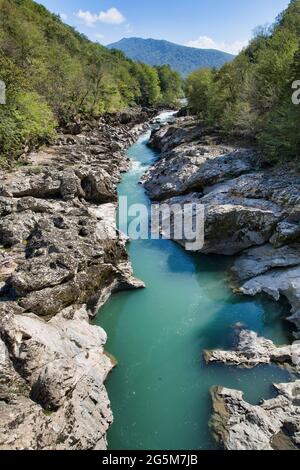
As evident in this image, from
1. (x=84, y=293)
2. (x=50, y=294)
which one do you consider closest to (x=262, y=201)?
(x=84, y=293)

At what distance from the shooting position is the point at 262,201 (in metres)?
23.0

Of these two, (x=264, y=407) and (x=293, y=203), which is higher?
(x=293, y=203)

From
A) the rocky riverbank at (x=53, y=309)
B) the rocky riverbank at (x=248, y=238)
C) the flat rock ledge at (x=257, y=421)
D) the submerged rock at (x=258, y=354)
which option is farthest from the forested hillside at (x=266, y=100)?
the flat rock ledge at (x=257, y=421)

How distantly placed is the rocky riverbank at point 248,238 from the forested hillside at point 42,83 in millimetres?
12608

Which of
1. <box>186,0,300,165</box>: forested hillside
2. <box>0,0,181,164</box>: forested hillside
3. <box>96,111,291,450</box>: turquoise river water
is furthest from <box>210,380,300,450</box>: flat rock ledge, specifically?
<box>0,0,181,164</box>: forested hillside

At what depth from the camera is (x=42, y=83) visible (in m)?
45.7

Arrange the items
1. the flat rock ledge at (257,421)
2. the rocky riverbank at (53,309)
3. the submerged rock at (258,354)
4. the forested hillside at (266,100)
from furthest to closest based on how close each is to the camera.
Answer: the forested hillside at (266,100) < the submerged rock at (258,354) < the flat rock ledge at (257,421) < the rocky riverbank at (53,309)

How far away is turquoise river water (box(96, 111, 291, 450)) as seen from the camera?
463 inches

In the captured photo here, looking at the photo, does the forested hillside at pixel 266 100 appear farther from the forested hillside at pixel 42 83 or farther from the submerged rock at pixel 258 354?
the forested hillside at pixel 42 83

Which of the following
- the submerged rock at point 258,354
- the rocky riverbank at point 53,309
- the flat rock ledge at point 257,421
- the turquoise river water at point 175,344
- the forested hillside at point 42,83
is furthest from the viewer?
the forested hillside at point 42,83

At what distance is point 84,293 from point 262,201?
42.6 feet

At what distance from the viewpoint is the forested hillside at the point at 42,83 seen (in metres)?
30.7

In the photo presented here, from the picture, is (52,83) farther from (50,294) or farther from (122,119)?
(50,294)

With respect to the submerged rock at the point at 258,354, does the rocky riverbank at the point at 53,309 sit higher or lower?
higher
